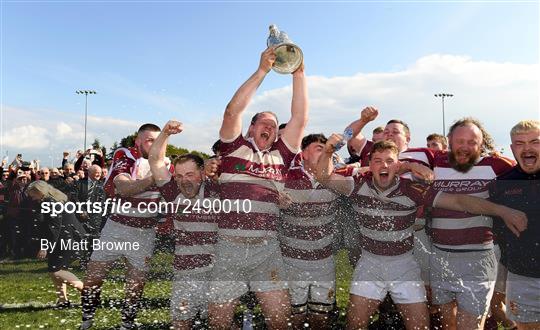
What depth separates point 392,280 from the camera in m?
3.42

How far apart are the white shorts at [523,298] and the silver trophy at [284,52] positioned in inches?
88.7

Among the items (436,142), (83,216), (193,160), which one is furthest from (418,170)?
(83,216)

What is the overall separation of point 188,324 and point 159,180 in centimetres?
112

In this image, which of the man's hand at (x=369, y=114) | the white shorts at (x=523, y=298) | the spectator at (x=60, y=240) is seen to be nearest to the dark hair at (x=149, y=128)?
the spectator at (x=60, y=240)

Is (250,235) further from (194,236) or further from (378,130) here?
(378,130)

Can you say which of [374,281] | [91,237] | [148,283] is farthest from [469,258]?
[91,237]

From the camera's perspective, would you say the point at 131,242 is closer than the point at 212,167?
No

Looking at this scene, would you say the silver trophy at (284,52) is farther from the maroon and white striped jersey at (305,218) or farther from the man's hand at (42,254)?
the man's hand at (42,254)

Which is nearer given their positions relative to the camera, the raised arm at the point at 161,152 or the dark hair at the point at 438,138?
the raised arm at the point at 161,152

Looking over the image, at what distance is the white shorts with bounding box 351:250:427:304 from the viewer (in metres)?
3.40

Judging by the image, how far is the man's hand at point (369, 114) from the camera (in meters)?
3.60

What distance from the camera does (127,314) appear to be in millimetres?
4246

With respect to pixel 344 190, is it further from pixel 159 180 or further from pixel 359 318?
pixel 159 180

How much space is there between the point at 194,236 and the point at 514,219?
230cm
